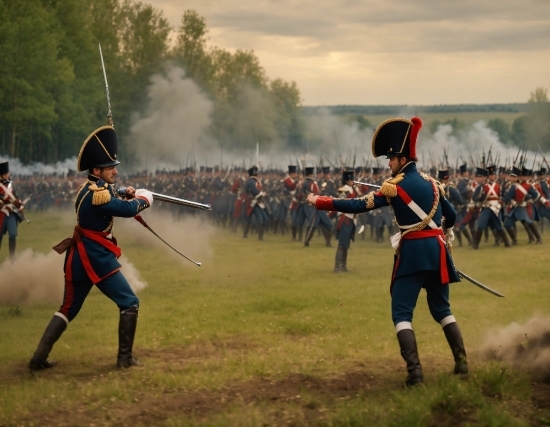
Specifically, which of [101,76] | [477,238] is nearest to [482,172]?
[477,238]

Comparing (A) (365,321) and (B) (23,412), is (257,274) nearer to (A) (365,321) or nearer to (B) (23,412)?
(A) (365,321)

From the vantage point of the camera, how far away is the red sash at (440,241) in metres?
7.81

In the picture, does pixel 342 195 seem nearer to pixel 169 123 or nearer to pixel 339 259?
pixel 339 259

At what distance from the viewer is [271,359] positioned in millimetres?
8938

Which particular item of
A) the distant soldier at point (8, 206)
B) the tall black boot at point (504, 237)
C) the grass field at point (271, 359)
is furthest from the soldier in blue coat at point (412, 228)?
the tall black boot at point (504, 237)

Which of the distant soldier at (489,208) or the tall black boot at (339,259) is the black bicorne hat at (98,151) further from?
the distant soldier at (489,208)

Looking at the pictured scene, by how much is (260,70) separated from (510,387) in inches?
2720

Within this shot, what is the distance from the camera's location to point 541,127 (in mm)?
50688

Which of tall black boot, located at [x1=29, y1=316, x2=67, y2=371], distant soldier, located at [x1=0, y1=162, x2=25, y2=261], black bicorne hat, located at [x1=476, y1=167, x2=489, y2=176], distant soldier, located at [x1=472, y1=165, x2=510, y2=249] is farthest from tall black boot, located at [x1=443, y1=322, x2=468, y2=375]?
black bicorne hat, located at [x1=476, y1=167, x2=489, y2=176]

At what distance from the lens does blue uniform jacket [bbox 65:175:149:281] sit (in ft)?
27.8

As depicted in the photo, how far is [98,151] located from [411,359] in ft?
10.9

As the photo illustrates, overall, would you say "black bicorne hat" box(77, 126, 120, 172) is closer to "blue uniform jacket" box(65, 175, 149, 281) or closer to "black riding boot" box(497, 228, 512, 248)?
"blue uniform jacket" box(65, 175, 149, 281)

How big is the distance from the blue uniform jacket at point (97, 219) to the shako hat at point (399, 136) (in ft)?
7.35

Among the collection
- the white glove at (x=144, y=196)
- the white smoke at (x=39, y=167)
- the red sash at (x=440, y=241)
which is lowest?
the white smoke at (x=39, y=167)
